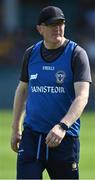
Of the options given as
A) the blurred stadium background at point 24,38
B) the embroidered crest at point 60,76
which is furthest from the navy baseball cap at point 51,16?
the blurred stadium background at point 24,38

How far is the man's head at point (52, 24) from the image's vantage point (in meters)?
8.50

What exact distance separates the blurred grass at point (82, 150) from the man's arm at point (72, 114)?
16.8ft

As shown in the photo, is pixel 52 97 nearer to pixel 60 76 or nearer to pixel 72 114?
pixel 60 76

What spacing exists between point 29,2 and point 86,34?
13.6 feet

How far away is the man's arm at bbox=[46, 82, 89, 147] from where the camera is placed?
26.8ft

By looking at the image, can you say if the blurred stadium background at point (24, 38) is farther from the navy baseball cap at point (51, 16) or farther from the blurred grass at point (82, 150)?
the navy baseball cap at point (51, 16)

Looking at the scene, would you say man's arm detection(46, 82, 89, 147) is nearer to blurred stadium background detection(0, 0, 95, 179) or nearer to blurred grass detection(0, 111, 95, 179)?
blurred grass detection(0, 111, 95, 179)

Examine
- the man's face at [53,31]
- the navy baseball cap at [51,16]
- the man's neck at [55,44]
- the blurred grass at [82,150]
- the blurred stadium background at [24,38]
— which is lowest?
the blurred grass at [82,150]

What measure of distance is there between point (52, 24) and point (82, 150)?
993cm

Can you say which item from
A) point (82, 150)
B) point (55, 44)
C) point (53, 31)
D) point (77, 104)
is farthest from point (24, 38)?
point (77, 104)

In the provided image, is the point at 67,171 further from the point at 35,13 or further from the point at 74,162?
the point at 35,13

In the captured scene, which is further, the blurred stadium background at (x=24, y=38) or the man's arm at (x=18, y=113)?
the blurred stadium background at (x=24, y=38)

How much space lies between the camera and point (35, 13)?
34.2 metres

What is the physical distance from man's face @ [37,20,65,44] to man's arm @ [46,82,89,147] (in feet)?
1.53
